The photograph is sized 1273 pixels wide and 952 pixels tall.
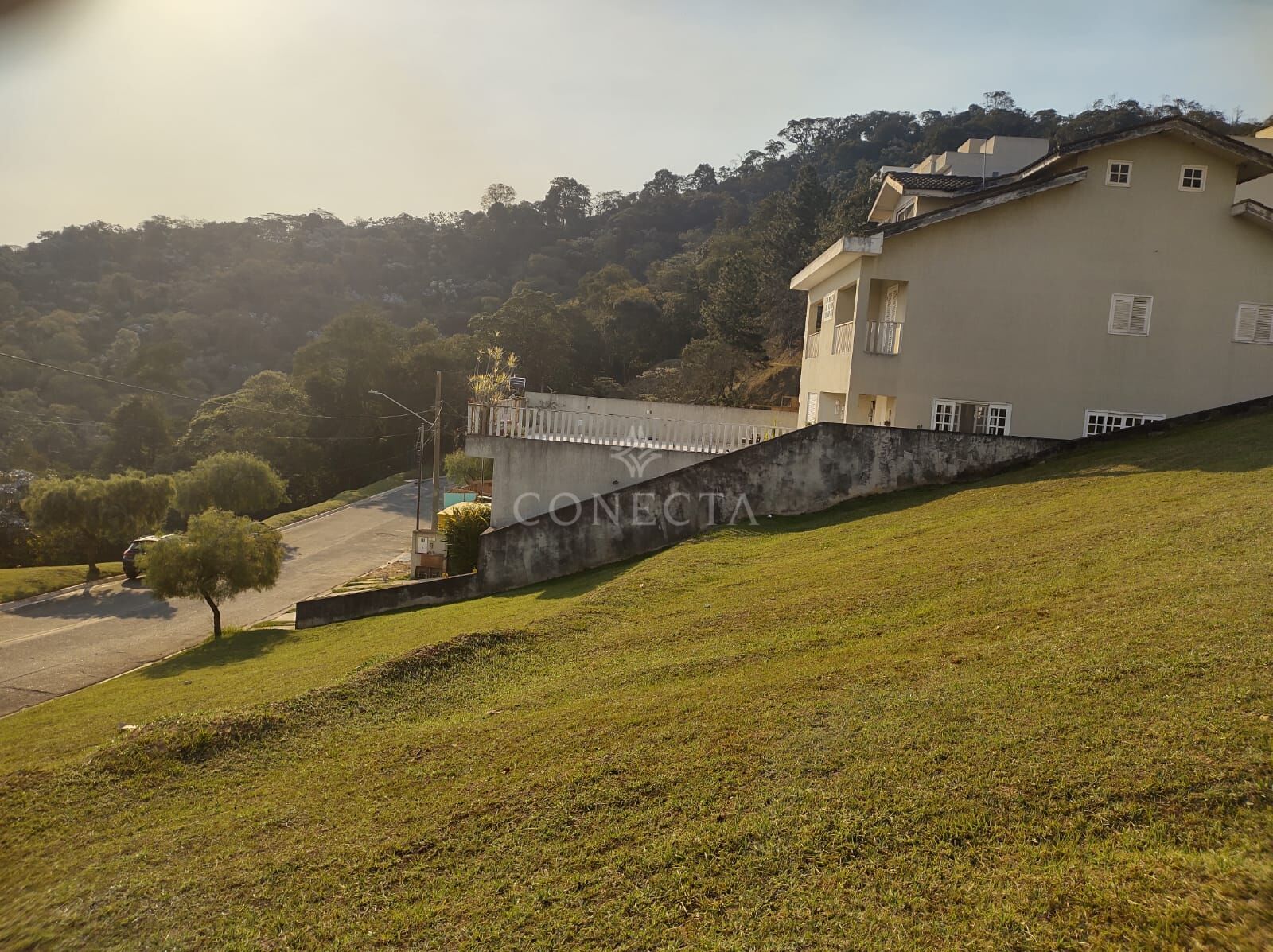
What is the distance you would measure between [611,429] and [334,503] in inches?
1266

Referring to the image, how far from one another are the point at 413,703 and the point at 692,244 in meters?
85.3

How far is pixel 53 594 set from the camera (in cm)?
2709

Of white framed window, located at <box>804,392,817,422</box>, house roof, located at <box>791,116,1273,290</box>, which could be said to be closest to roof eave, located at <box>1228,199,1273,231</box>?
house roof, located at <box>791,116,1273,290</box>

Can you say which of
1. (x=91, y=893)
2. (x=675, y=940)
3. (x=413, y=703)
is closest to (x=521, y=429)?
(x=413, y=703)

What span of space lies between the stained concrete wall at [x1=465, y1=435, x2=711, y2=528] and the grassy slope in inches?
257

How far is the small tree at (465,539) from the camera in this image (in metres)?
18.0

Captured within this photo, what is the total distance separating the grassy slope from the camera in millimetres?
3803

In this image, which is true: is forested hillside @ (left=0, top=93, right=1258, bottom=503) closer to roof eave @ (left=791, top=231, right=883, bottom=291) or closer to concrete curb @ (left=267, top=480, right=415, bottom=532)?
concrete curb @ (left=267, top=480, right=415, bottom=532)

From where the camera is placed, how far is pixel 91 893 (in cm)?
512

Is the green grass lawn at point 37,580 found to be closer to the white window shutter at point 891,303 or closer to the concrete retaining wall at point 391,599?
the concrete retaining wall at point 391,599

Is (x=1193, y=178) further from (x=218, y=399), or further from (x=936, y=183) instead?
(x=218, y=399)

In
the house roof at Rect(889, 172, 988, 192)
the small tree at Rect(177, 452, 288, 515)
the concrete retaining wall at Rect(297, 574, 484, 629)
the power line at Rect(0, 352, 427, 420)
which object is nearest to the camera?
the concrete retaining wall at Rect(297, 574, 484, 629)
